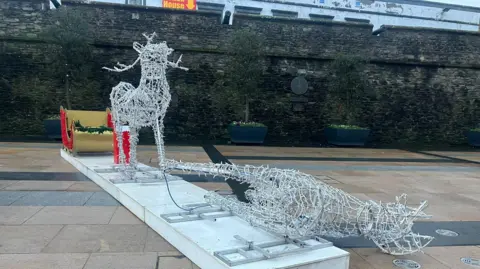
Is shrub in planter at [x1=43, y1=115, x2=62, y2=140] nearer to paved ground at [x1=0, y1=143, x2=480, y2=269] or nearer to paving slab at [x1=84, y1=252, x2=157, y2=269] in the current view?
paved ground at [x1=0, y1=143, x2=480, y2=269]

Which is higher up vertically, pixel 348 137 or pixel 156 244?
pixel 156 244

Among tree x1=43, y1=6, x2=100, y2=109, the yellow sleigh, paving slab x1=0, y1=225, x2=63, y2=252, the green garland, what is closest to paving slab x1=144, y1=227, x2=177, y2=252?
paving slab x1=0, y1=225, x2=63, y2=252

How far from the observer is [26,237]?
11.7 ft

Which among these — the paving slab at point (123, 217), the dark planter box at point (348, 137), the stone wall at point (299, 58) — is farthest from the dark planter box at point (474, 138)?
the paving slab at point (123, 217)

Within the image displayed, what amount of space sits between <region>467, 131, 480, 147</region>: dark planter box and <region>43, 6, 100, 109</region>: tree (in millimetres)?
15489

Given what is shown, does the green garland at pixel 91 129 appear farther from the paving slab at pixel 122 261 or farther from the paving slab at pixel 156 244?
the paving slab at pixel 122 261

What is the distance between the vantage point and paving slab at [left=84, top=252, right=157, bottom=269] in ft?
9.85

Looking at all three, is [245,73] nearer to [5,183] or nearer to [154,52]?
A: [154,52]

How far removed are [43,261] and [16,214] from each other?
1615mm

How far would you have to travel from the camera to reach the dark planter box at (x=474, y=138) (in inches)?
578

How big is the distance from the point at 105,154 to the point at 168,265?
6.21 metres

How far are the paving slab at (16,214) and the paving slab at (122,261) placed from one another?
4.92ft

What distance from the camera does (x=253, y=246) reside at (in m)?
2.94

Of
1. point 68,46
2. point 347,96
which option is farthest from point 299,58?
point 68,46
